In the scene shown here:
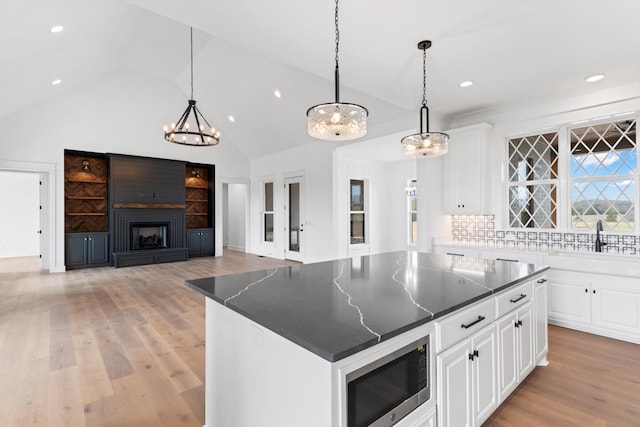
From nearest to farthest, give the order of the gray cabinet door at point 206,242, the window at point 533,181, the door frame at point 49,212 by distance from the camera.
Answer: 1. the window at point 533,181
2. the door frame at point 49,212
3. the gray cabinet door at point 206,242

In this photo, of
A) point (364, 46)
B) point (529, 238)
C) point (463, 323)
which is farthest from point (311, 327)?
point (529, 238)

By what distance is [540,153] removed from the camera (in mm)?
4141

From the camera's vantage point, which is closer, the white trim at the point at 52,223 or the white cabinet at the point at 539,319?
the white cabinet at the point at 539,319

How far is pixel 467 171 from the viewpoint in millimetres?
4480

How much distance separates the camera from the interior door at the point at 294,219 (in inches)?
309

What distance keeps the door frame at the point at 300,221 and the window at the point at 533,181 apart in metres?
4.61

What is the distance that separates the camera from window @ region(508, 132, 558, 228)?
4047mm

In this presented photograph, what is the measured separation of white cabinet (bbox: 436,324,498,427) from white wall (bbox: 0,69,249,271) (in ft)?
26.3

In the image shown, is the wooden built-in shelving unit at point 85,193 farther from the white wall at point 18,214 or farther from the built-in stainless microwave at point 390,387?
the built-in stainless microwave at point 390,387

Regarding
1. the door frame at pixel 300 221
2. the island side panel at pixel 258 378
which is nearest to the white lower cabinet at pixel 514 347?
the island side panel at pixel 258 378

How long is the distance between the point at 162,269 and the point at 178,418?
5674 mm

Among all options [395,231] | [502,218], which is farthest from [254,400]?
[395,231]

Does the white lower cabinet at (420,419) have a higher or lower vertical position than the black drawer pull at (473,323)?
lower

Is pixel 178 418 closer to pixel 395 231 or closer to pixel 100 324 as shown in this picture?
pixel 100 324
